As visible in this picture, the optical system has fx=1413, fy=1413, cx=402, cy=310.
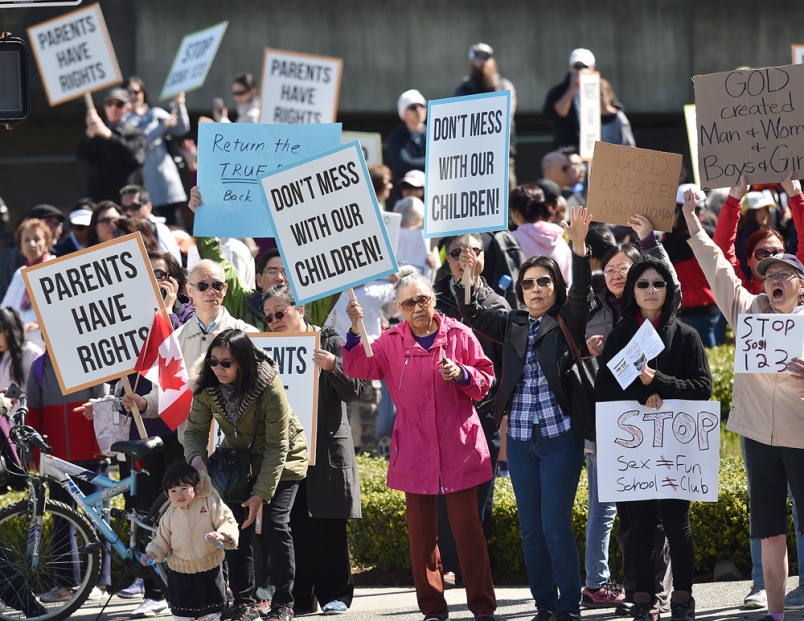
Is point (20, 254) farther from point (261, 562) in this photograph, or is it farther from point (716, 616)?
point (716, 616)

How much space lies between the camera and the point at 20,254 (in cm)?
1234

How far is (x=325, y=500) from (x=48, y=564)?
1.70m

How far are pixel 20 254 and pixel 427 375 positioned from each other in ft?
19.4

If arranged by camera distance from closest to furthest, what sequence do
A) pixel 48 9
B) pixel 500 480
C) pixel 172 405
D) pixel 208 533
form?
1. pixel 208 533
2. pixel 172 405
3. pixel 500 480
4. pixel 48 9

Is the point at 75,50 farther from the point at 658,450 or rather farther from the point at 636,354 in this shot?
the point at 658,450

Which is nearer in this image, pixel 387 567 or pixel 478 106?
pixel 478 106

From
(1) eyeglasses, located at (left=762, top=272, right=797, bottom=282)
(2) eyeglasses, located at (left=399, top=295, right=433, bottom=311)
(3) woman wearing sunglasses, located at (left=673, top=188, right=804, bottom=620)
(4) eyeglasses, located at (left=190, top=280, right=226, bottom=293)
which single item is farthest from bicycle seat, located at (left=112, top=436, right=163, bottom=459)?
(1) eyeglasses, located at (left=762, top=272, right=797, bottom=282)

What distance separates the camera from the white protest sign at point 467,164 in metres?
8.36

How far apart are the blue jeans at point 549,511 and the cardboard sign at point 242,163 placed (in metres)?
2.51

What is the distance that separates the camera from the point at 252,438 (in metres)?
7.63

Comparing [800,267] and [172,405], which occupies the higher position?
[800,267]

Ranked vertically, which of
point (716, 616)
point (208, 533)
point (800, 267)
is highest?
point (800, 267)

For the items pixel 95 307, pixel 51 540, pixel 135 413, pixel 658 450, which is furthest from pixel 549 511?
pixel 51 540

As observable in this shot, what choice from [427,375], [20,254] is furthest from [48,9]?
[427,375]
